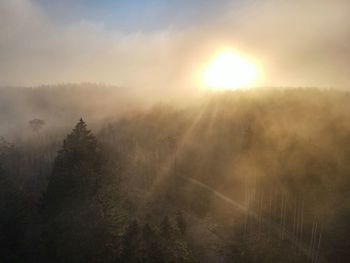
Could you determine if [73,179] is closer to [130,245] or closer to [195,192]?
[130,245]

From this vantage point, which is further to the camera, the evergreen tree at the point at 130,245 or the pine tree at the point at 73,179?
the pine tree at the point at 73,179

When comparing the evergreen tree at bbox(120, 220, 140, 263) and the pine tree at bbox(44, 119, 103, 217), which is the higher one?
the pine tree at bbox(44, 119, 103, 217)

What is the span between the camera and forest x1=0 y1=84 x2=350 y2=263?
3659 cm

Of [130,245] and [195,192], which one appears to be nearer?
[130,245]

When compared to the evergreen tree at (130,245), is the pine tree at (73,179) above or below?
above

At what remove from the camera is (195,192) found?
7406cm

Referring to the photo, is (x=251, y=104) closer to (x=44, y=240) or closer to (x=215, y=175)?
(x=215, y=175)

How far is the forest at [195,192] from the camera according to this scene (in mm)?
36594

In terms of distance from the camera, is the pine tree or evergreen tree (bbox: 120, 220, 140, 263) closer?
evergreen tree (bbox: 120, 220, 140, 263)

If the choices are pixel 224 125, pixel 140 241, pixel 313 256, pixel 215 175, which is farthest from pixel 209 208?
pixel 224 125

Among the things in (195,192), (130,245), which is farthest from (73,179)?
(195,192)

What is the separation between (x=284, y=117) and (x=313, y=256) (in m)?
52.1

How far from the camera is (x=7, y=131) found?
16425 cm

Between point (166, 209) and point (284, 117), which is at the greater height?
point (284, 117)
